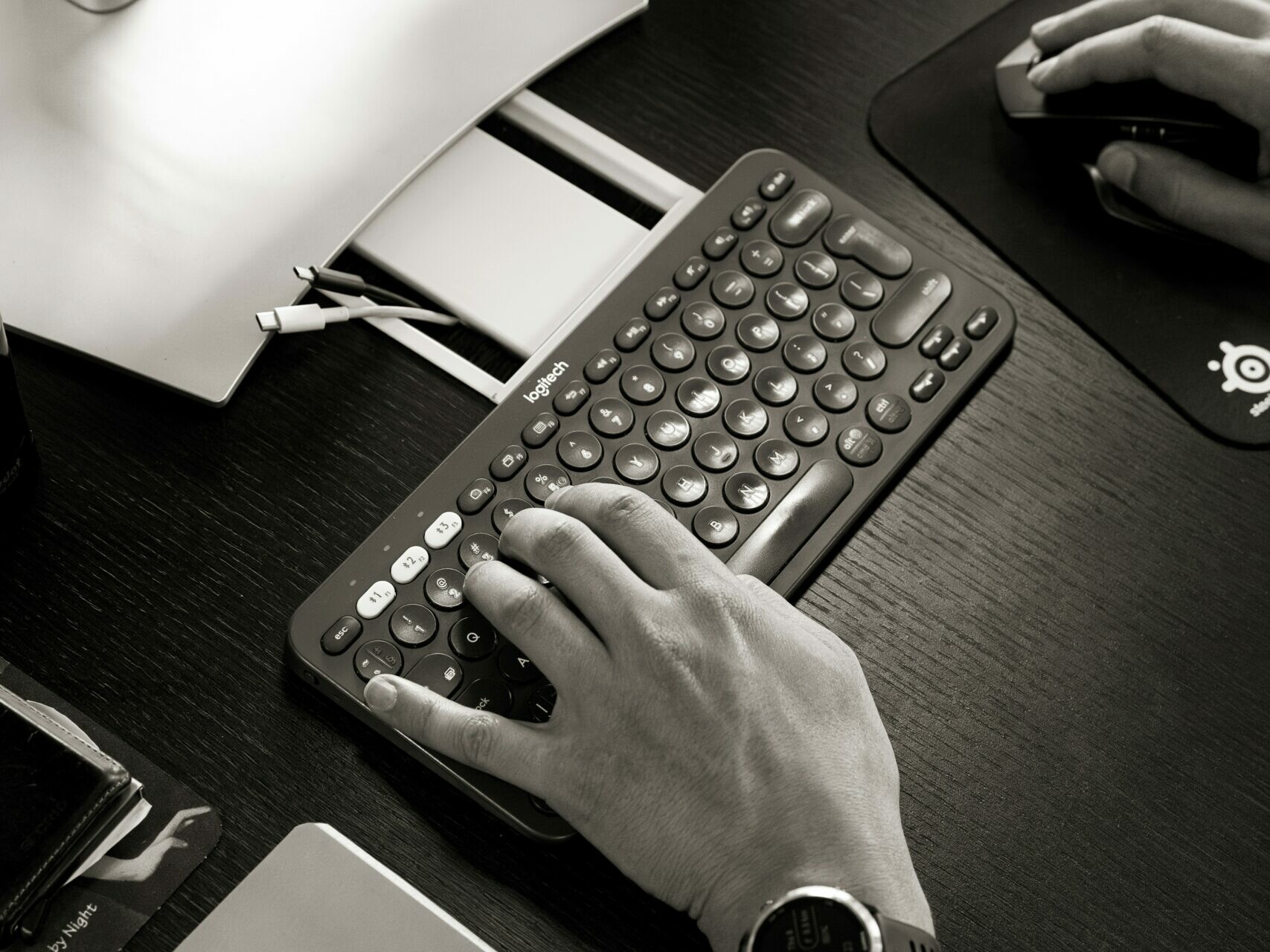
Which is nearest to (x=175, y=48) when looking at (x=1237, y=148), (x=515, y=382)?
(x=515, y=382)

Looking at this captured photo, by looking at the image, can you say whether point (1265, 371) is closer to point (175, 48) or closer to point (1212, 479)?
point (1212, 479)

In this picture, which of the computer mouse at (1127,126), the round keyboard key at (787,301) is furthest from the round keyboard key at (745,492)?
the computer mouse at (1127,126)

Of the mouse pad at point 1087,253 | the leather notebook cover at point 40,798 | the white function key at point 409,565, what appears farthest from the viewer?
the mouse pad at point 1087,253

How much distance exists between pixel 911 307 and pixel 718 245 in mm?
118

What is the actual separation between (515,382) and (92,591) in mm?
245

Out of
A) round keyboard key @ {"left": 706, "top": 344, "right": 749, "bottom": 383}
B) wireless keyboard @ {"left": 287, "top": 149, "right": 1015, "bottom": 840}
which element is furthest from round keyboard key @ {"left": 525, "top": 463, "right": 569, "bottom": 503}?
round keyboard key @ {"left": 706, "top": 344, "right": 749, "bottom": 383}

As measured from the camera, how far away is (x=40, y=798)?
1.62ft

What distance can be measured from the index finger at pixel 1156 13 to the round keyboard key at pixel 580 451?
16.2 inches

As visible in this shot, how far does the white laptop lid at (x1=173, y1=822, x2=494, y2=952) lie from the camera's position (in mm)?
520

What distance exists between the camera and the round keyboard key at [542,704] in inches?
22.3

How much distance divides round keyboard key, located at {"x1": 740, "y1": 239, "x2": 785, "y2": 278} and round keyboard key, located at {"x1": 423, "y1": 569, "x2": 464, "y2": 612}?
249 mm

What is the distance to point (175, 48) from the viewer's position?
2.38 feet

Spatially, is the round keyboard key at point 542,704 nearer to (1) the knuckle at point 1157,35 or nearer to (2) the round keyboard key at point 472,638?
(2) the round keyboard key at point 472,638

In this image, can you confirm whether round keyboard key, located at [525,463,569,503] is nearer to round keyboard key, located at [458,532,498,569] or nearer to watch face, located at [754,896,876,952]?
round keyboard key, located at [458,532,498,569]
